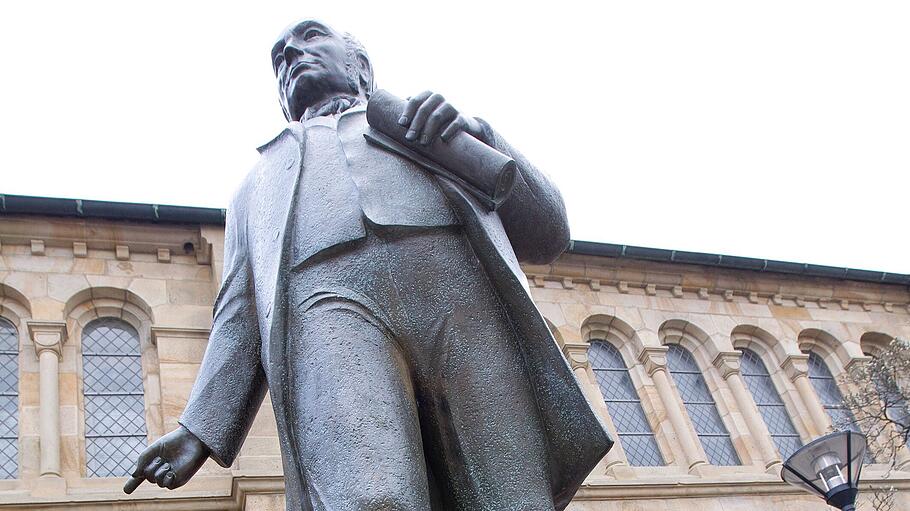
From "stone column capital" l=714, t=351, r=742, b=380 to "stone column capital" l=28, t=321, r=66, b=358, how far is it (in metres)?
10.7

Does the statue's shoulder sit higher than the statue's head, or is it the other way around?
the statue's head

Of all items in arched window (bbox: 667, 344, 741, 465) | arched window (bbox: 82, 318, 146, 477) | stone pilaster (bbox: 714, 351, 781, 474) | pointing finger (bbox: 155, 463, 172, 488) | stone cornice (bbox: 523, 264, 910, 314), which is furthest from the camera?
stone cornice (bbox: 523, 264, 910, 314)

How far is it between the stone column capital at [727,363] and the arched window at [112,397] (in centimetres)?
977

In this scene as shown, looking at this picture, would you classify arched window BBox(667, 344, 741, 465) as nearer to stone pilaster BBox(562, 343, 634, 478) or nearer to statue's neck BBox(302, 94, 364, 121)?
stone pilaster BBox(562, 343, 634, 478)

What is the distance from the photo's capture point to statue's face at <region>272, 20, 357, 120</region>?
2.66 meters

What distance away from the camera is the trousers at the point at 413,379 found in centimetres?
187

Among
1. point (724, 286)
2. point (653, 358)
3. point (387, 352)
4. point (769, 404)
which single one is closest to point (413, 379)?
point (387, 352)

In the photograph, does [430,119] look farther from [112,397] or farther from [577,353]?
[577,353]

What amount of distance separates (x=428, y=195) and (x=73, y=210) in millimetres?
12812

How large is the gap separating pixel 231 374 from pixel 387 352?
1.50 ft

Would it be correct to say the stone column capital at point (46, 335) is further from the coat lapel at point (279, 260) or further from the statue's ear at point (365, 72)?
the coat lapel at point (279, 260)

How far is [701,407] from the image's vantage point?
16938 millimetres

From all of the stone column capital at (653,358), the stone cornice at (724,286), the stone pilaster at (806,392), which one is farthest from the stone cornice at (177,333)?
the stone pilaster at (806,392)

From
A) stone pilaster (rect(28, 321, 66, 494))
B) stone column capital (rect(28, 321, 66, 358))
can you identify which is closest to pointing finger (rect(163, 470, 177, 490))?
stone pilaster (rect(28, 321, 66, 494))
